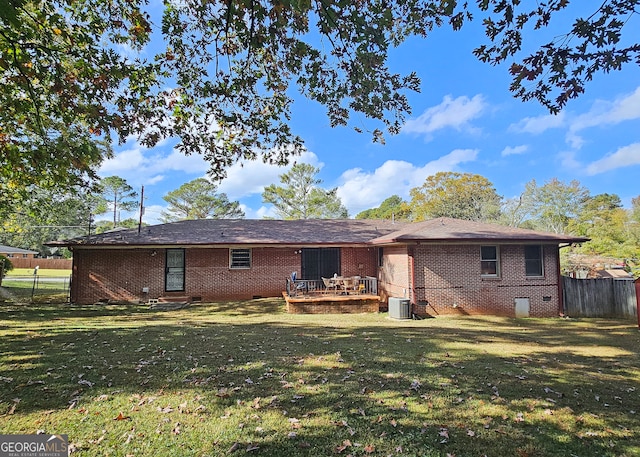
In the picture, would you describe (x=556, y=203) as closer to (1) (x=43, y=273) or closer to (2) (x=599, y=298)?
(2) (x=599, y=298)

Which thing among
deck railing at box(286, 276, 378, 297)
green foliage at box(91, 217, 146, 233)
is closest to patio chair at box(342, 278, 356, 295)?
deck railing at box(286, 276, 378, 297)

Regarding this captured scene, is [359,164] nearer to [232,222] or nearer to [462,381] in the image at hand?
[232,222]

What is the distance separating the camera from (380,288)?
16.4 m

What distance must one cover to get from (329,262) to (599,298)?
1111 cm

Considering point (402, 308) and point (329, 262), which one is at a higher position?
point (329, 262)

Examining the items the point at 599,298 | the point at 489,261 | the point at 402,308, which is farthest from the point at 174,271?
the point at 599,298

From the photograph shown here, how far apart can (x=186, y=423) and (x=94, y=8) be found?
7739 millimetres

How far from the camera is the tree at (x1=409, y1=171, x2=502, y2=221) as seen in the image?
40422 millimetres

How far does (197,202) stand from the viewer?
4884 cm

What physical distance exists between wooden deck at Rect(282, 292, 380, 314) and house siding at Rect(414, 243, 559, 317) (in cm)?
201

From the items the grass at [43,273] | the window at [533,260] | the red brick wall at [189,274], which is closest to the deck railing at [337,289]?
the red brick wall at [189,274]

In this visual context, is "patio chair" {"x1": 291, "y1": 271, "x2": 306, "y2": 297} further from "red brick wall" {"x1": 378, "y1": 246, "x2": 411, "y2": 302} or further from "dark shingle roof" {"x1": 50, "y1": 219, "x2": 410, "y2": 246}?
"red brick wall" {"x1": 378, "y1": 246, "x2": 411, "y2": 302}

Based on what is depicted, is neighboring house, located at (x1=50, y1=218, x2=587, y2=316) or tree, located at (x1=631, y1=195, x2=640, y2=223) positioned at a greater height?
tree, located at (x1=631, y1=195, x2=640, y2=223)

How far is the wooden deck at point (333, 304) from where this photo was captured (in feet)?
44.3
